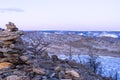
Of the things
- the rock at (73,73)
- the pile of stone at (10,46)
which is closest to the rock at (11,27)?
the pile of stone at (10,46)

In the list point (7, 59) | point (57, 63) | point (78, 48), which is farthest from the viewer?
point (78, 48)

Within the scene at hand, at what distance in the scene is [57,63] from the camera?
14.2 m

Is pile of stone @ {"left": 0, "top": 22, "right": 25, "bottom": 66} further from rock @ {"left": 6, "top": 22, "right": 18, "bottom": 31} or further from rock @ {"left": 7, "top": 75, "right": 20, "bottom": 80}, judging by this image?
rock @ {"left": 7, "top": 75, "right": 20, "bottom": 80}

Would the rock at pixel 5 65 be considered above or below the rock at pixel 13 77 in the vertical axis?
above

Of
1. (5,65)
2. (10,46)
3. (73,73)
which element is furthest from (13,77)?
(73,73)

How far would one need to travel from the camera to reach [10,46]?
12.5 meters

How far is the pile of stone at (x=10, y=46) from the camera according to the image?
12.4 metres

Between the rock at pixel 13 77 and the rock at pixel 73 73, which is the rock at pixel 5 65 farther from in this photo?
the rock at pixel 73 73

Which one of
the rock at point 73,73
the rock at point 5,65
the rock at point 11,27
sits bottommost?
the rock at point 73,73

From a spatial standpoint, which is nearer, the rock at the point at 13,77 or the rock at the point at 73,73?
the rock at the point at 13,77

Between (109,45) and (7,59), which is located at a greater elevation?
(7,59)

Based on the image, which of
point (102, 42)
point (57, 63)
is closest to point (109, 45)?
point (102, 42)

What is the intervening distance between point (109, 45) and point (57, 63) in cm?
3941

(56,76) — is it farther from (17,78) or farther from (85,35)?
(85,35)
